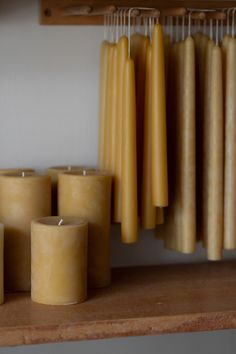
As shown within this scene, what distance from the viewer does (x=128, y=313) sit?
71cm

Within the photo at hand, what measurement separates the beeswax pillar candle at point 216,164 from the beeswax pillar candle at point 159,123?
63 millimetres

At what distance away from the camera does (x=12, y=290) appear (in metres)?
0.78

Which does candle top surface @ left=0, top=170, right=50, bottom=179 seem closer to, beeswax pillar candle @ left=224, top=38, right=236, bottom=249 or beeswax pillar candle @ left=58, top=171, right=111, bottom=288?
beeswax pillar candle @ left=58, top=171, right=111, bottom=288

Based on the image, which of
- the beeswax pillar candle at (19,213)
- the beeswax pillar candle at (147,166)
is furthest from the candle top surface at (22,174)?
the beeswax pillar candle at (147,166)

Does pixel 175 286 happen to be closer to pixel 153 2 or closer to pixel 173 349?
pixel 173 349

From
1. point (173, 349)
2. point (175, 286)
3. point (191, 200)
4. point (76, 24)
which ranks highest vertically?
point (76, 24)

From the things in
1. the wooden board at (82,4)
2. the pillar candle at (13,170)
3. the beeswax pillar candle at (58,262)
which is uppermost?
the wooden board at (82,4)

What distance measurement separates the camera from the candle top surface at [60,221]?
741 millimetres

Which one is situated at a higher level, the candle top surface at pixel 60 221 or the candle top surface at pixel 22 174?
the candle top surface at pixel 22 174

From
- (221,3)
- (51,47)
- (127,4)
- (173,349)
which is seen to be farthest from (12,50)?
(173,349)

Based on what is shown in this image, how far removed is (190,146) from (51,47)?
8.5 inches

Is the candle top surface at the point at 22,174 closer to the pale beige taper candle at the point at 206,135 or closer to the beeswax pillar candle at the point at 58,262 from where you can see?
the beeswax pillar candle at the point at 58,262

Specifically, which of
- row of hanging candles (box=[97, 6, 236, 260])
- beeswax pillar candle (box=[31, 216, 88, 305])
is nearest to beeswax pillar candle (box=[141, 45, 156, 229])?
row of hanging candles (box=[97, 6, 236, 260])

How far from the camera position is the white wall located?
849 millimetres
